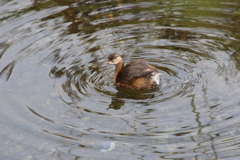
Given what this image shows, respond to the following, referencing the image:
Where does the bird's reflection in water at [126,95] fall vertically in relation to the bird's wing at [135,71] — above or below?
below

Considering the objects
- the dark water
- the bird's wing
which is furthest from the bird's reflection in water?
the bird's wing

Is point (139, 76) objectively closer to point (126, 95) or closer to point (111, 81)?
point (126, 95)

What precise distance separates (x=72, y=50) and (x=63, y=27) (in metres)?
1.32

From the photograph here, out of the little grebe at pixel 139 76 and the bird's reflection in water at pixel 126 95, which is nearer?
the bird's reflection in water at pixel 126 95

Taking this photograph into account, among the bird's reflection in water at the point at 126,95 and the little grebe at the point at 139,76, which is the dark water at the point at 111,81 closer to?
the bird's reflection in water at the point at 126,95

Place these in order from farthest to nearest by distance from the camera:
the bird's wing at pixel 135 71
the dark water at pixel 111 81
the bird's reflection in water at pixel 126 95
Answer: the bird's wing at pixel 135 71
the bird's reflection in water at pixel 126 95
the dark water at pixel 111 81

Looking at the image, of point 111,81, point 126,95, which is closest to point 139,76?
point 126,95

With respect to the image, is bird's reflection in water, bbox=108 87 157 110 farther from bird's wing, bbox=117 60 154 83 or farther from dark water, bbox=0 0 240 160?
bird's wing, bbox=117 60 154 83

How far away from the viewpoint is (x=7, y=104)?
6.49 meters

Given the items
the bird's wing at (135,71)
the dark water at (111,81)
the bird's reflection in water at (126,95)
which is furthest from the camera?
the bird's wing at (135,71)

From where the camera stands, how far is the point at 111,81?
7.48 m

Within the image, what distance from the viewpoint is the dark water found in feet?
17.5

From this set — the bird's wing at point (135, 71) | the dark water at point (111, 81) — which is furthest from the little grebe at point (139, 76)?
the dark water at point (111, 81)

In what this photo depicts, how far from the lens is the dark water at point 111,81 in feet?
17.5
